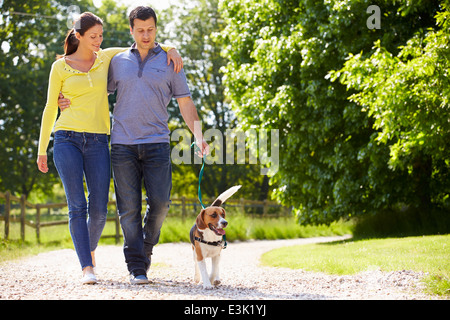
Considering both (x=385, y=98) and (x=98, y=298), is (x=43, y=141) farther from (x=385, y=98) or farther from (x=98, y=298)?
(x=385, y=98)

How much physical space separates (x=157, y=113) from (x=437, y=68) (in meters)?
5.97

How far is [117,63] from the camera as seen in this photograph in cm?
554

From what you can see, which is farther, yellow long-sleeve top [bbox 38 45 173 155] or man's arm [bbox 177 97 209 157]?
man's arm [bbox 177 97 209 157]

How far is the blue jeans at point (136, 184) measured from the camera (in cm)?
537

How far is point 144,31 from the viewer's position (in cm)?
540

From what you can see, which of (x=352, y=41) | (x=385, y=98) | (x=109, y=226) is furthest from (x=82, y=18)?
(x=109, y=226)

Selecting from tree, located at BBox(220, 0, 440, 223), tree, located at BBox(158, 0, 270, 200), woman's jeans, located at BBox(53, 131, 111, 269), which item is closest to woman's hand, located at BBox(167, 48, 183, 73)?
woman's jeans, located at BBox(53, 131, 111, 269)

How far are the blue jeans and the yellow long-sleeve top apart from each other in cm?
35

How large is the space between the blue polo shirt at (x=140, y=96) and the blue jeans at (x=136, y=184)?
0.10 metres

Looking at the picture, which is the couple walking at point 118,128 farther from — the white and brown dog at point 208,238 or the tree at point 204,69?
the tree at point 204,69

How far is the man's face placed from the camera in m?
5.37

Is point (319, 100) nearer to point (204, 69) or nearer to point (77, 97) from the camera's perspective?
point (77, 97)

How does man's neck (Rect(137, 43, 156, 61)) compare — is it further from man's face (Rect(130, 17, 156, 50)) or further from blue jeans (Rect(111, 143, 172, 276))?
blue jeans (Rect(111, 143, 172, 276))

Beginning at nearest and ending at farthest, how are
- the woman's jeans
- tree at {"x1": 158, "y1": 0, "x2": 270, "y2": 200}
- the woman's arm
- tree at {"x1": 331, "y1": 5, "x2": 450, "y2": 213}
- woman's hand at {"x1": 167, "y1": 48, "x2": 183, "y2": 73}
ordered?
1. the woman's jeans
2. the woman's arm
3. woman's hand at {"x1": 167, "y1": 48, "x2": 183, "y2": 73}
4. tree at {"x1": 331, "y1": 5, "x2": 450, "y2": 213}
5. tree at {"x1": 158, "y1": 0, "x2": 270, "y2": 200}
